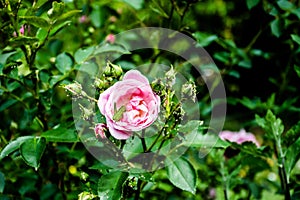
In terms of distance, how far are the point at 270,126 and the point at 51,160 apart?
524mm

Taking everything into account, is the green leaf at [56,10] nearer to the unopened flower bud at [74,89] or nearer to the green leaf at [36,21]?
the green leaf at [36,21]

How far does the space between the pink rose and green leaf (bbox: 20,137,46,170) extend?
0.19 meters

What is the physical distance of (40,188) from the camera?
1.39 m

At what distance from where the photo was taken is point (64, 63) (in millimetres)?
1232

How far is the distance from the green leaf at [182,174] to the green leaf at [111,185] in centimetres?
9

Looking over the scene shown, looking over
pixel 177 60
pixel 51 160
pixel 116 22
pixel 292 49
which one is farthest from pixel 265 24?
pixel 51 160

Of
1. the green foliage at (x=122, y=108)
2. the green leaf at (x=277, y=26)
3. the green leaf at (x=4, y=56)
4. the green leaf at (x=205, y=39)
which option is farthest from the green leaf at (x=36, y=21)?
the green leaf at (x=277, y=26)

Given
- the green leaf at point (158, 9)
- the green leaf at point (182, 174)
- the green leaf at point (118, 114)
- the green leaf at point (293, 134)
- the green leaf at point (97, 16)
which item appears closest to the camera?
the green leaf at point (118, 114)

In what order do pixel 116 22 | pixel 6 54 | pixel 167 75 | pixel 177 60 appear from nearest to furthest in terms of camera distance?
1. pixel 167 75
2. pixel 6 54
3. pixel 177 60
4. pixel 116 22

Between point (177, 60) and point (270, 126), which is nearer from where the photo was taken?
point (270, 126)

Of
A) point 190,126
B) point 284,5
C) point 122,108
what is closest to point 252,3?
point 284,5

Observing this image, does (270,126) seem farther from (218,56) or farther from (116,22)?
(116,22)

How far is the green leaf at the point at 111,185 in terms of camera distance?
2.97ft

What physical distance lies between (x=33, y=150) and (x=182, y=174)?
27 cm
